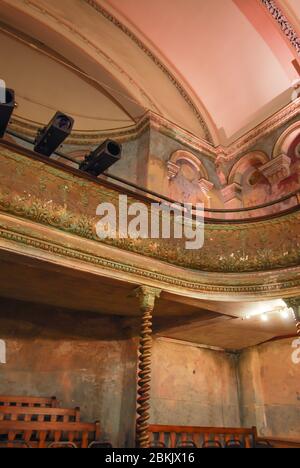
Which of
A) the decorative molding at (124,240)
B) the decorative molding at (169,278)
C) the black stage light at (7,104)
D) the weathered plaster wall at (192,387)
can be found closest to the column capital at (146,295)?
the decorative molding at (169,278)

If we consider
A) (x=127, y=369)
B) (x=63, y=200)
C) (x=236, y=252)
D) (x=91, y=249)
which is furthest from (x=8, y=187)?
(x=127, y=369)

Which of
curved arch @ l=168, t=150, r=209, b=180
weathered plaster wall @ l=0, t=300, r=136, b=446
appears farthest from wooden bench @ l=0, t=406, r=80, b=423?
curved arch @ l=168, t=150, r=209, b=180

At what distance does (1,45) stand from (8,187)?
539 centimetres

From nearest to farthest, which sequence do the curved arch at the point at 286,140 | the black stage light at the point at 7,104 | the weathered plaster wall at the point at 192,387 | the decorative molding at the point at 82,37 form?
1. the black stage light at the point at 7,104
2. the weathered plaster wall at the point at 192,387
3. the decorative molding at the point at 82,37
4. the curved arch at the point at 286,140

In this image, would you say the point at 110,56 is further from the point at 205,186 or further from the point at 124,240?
the point at 124,240

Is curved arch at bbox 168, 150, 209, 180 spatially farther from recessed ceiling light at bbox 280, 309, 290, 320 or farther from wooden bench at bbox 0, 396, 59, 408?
wooden bench at bbox 0, 396, 59, 408

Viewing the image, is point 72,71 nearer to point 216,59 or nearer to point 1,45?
point 1,45

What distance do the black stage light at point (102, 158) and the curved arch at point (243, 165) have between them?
5.28 metres

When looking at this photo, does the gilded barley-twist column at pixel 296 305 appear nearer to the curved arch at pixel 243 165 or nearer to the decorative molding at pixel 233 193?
the decorative molding at pixel 233 193

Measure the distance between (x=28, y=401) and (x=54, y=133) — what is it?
407 centimetres

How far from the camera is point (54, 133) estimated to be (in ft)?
15.6

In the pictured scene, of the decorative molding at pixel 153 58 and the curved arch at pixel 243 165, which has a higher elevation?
the decorative molding at pixel 153 58

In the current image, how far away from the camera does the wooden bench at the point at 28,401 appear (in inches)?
224

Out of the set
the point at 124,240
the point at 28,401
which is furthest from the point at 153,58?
the point at 28,401
